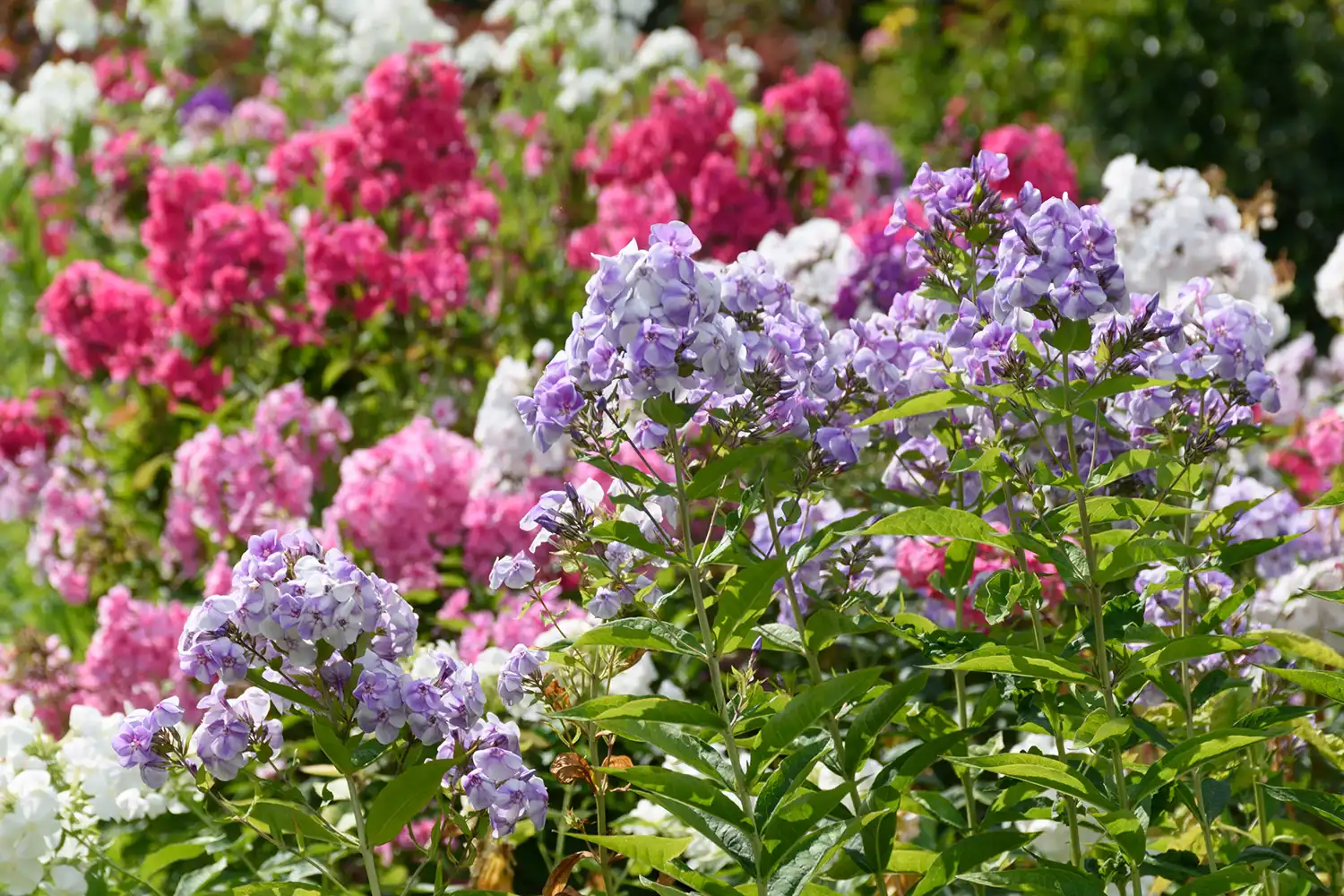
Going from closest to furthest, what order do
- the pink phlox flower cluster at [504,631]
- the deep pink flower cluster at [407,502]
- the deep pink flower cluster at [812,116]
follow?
the pink phlox flower cluster at [504,631] → the deep pink flower cluster at [407,502] → the deep pink flower cluster at [812,116]

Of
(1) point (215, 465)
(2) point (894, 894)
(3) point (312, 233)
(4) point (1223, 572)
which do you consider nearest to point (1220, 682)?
(4) point (1223, 572)

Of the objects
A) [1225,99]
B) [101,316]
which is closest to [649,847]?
[101,316]

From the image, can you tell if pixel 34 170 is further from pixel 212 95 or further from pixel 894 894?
pixel 894 894

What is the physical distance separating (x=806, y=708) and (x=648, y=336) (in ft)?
1.49

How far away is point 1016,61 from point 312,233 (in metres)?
4.40

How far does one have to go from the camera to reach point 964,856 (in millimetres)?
1829

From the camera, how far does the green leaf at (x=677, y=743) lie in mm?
1749

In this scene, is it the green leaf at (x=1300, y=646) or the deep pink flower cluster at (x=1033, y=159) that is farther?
the deep pink flower cluster at (x=1033, y=159)

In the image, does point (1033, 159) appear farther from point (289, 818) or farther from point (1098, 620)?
point (289, 818)

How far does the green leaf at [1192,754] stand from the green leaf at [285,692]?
97 cm

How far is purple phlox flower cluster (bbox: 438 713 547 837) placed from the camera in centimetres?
192

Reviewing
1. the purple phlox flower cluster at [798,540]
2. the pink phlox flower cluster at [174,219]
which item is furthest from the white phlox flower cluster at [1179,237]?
the pink phlox flower cluster at [174,219]

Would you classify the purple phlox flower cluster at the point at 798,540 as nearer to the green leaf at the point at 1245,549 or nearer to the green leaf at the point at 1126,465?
the green leaf at the point at 1126,465

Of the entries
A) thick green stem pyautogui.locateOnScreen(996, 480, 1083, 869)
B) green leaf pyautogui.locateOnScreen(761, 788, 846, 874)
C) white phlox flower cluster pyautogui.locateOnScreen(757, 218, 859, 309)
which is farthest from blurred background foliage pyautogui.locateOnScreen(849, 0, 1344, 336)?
green leaf pyautogui.locateOnScreen(761, 788, 846, 874)
